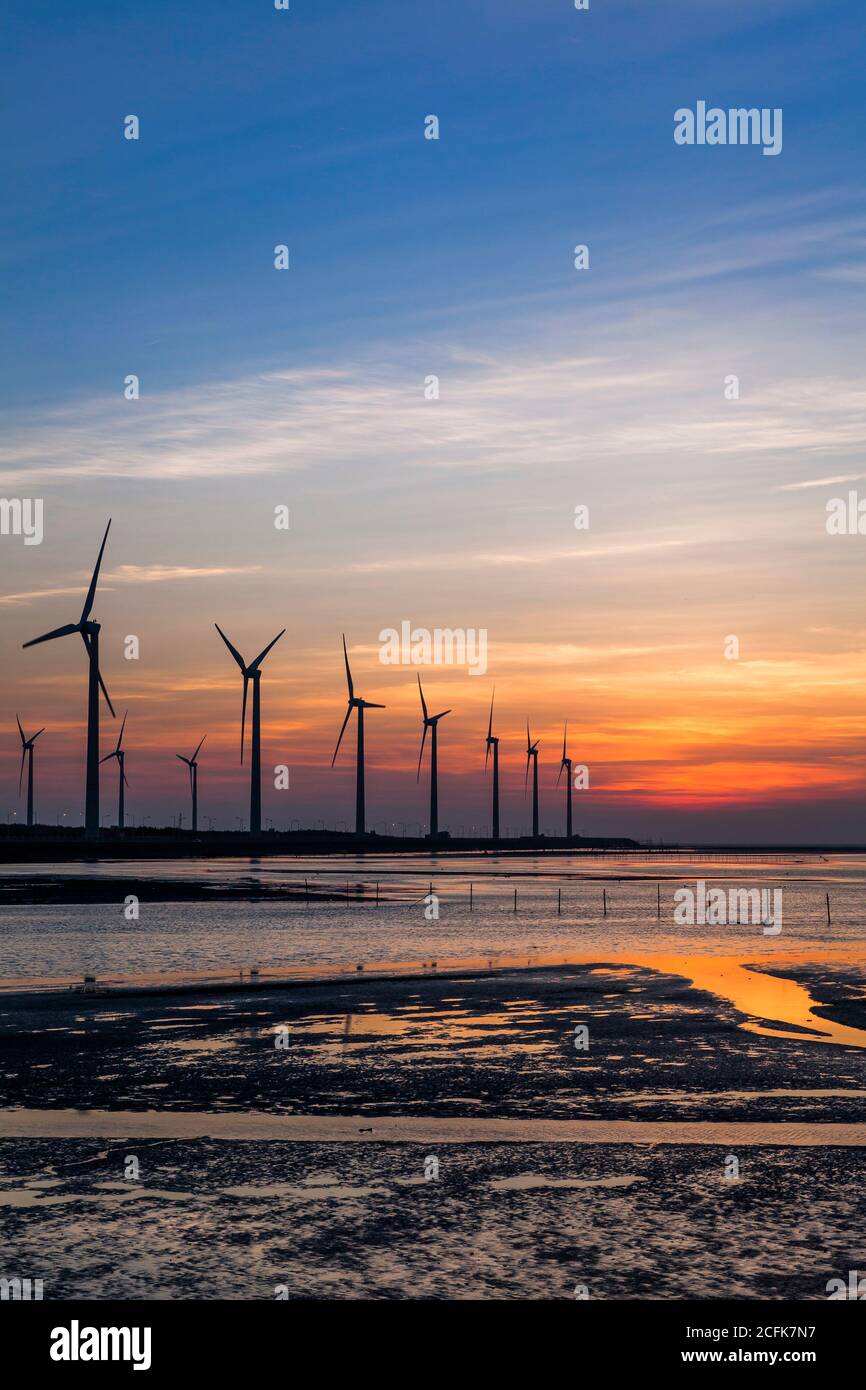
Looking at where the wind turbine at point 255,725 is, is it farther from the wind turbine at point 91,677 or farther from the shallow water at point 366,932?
the shallow water at point 366,932

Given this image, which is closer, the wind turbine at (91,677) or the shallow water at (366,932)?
the shallow water at (366,932)

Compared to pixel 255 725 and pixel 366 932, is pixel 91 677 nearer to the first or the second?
pixel 255 725

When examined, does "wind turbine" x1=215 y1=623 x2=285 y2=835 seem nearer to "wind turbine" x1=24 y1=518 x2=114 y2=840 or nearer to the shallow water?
"wind turbine" x1=24 y1=518 x2=114 y2=840

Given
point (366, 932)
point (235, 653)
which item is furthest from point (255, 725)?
point (366, 932)

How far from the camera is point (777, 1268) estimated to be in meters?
10.7

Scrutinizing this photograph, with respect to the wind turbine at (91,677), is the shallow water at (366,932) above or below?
below

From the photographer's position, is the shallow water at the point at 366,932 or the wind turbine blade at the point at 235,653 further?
the wind turbine blade at the point at 235,653

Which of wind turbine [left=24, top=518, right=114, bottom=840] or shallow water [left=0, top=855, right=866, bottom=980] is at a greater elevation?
wind turbine [left=24, top=518, right=114, bottom=840]

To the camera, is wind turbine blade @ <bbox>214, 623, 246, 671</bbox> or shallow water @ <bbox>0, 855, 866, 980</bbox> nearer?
shallow water @ <bbox>0, 855, 866, 980</bbox>

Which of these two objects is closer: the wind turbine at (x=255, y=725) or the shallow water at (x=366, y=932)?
the shallow water at (x=366, y=932)
